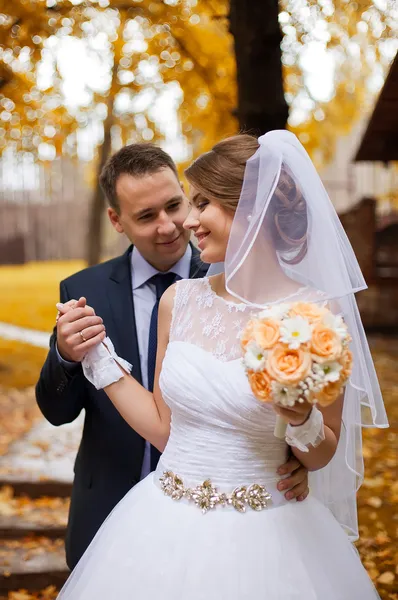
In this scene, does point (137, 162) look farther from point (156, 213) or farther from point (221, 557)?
point (221, 557)

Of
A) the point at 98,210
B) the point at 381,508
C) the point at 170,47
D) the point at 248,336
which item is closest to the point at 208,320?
the point at 248,336

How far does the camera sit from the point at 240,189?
2252mm

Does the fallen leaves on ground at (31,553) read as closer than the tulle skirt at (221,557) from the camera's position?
No

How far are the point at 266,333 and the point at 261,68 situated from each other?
387cm

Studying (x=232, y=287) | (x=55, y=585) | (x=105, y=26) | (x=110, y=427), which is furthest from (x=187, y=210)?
(x=105, y=26)

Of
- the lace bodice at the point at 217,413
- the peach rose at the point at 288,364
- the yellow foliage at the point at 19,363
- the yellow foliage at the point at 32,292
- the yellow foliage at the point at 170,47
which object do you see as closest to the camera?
the peach rose at the point at 288,364

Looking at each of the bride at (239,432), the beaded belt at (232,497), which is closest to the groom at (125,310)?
the bride at (239,432)

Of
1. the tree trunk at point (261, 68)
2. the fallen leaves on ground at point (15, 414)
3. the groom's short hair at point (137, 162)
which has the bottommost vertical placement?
the fallen leaves on ground at point (15, 414)

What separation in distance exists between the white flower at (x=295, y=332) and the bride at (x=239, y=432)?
0.37m

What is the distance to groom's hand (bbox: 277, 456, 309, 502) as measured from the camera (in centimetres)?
218

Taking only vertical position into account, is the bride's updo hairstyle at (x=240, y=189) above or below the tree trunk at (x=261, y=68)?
below

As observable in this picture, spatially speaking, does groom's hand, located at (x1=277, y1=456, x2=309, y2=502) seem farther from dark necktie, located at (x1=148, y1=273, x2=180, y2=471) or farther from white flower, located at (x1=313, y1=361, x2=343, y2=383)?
dark necktie, located at (x1=148, y1=273, x2=180, y2=471)

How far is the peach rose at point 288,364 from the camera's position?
5.41 feet

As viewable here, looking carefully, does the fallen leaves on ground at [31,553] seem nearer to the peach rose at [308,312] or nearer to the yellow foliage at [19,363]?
the peach rose at [308,312]
